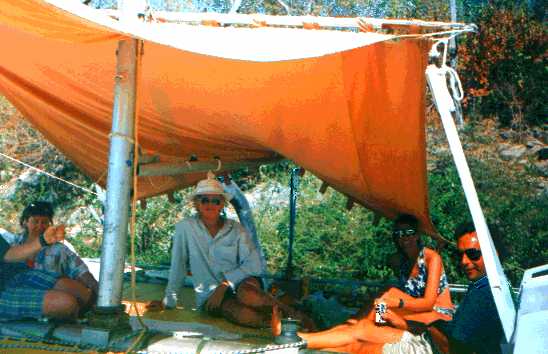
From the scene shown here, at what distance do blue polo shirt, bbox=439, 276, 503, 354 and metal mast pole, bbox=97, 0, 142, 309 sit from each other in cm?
192

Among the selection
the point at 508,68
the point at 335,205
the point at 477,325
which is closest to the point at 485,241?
the point at 477,325

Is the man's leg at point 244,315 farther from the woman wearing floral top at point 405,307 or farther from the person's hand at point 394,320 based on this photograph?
the person's hand at point 394,320

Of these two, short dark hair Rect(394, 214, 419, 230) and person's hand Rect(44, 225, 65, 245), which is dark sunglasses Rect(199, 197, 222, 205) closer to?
person's hand Rect(44, 225, 65, 245)

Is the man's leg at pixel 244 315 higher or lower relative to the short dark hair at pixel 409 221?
lower

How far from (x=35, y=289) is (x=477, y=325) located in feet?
8.59

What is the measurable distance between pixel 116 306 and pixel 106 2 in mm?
17454

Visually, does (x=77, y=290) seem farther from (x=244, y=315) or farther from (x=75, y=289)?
(x=244, y=315)

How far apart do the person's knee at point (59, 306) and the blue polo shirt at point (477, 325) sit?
218 cm

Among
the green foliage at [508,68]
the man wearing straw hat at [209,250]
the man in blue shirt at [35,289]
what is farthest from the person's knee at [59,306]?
the green foliage at [508,68]

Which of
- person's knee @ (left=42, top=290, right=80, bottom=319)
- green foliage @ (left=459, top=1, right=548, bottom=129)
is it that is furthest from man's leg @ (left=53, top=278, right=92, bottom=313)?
green foliage @ (left=459, top=1, right=548, bottom=129)

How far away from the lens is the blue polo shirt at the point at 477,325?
143 inches

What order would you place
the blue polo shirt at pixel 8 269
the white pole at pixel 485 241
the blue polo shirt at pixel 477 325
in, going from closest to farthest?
the white pole at pixel 485 241 < the blue polo shirt at pixel 477 325 < the blue polo shirt at pixel 8 269

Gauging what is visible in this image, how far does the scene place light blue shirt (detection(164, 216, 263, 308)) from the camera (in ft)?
15.7

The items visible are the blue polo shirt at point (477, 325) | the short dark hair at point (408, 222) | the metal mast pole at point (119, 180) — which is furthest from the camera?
the short dark hair at point (408, 222)
